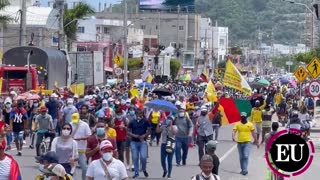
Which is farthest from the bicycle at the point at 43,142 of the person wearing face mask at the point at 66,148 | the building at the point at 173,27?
the building at the point at 173,27

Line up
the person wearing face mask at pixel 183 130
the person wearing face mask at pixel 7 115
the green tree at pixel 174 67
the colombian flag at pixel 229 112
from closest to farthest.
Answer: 1. the person wearing face mask at pixel 183 130
2. the person wearing face mask at pixel 7 115
3. the colombian flag at pixel 229 112
4. the green tree at pixel 174 67

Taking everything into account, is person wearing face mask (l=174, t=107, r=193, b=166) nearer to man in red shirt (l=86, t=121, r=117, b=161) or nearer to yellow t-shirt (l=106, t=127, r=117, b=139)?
yellow t-shirt (l=106, t=127, r=117, b=139)

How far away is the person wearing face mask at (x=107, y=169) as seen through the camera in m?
13.9

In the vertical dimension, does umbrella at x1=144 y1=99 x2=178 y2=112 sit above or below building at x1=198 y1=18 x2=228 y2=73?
above

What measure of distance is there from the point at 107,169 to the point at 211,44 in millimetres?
155435

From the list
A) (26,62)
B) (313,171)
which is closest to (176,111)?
(313,171)

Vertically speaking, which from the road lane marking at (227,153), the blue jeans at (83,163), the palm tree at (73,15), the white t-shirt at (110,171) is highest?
the palm tree at (73,15)

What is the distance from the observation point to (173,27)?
13888 cm

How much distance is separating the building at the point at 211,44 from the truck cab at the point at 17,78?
94713 millimetres

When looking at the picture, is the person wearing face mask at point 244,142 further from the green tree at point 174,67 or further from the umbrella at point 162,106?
the green tree at point 174,67

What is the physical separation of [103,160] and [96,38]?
3647 inches

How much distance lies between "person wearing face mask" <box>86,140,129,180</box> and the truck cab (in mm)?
30528

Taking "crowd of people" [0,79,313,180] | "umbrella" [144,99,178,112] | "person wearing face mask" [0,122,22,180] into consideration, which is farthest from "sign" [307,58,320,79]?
"person wearing face mask" [0,122,22,180]

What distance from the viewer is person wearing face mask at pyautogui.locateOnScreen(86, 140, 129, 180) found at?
13.9 metres
